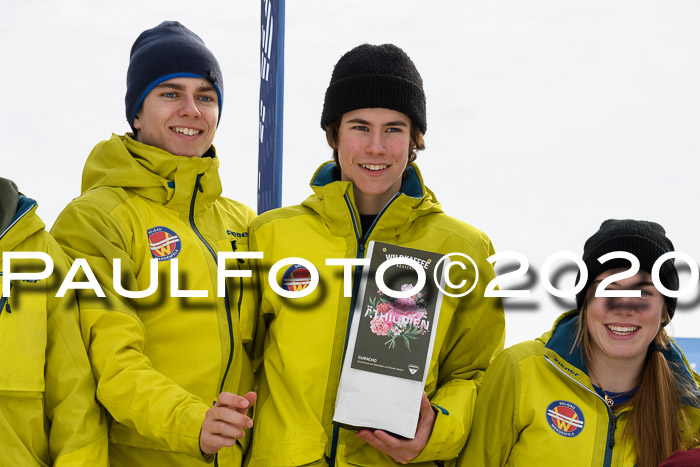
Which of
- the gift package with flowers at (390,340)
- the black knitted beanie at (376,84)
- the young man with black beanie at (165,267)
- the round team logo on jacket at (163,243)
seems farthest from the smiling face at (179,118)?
the gift package with flowers at (390,340)

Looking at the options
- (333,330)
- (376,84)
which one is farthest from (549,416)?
(376,84)

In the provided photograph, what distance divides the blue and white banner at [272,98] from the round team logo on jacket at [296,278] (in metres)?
1.46

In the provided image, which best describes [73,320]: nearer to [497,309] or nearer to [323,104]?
[323,104]

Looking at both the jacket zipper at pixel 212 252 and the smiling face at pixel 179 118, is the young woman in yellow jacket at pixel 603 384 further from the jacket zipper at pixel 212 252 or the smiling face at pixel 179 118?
the smiling face at pixel 179 118

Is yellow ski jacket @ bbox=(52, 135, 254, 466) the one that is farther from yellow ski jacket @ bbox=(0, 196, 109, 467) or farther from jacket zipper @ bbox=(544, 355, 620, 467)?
jacket zipper @ bbox=(544, 355, 620, 467)

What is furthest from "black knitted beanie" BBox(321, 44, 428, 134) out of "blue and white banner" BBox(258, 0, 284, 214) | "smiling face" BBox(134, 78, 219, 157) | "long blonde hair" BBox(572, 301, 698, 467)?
"blue and white banner" BBox(258, 0, 284, 214)

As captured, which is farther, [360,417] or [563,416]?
[563,416]

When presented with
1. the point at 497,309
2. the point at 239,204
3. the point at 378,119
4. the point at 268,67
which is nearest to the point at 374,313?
the point at 497,309

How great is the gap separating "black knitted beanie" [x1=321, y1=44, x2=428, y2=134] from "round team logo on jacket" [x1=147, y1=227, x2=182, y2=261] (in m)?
0.62

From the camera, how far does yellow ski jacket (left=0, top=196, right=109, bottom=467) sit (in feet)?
6.40

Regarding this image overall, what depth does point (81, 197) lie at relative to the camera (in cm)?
232

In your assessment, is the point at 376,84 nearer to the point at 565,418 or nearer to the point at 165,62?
the point at 165,62

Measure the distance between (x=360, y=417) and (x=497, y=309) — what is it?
1.99ft

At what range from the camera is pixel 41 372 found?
1989mm
